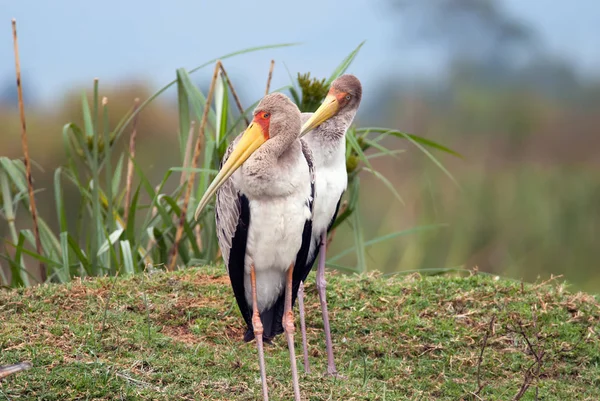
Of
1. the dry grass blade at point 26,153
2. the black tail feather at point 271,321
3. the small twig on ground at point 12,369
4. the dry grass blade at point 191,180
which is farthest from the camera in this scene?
the dry grass blade at point 191,180

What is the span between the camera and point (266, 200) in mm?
3564

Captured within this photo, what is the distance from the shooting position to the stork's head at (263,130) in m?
3.57

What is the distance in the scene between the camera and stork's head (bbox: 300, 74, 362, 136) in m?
4.31

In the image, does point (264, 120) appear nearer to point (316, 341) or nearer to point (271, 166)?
point (271, 166)

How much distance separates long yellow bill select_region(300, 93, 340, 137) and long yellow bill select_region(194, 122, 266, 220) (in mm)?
565

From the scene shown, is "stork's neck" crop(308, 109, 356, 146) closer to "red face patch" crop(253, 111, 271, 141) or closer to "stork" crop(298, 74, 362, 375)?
"stork" crop(298, 74, 362, 375)

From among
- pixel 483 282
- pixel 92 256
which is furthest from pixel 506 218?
pixel 92 256

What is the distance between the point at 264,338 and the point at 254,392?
0.55 metres

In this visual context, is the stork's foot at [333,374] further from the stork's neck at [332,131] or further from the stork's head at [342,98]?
the stork's head at [342,98]

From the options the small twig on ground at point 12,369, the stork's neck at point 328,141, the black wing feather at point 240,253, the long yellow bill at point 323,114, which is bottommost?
the small twig on ground at point 12,369

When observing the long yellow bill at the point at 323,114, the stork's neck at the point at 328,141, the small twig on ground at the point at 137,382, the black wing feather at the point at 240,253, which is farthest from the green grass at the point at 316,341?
the long yellow bill at the point at 323,114

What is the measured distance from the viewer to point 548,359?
4.73 m

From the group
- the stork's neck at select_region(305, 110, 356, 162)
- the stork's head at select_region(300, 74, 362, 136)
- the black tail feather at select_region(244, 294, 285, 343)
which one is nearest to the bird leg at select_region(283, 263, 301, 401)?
the black tail feather at select_region(244, 294, 285, 343)

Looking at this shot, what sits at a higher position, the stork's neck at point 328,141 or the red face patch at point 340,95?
the red face patch at point 340,95
